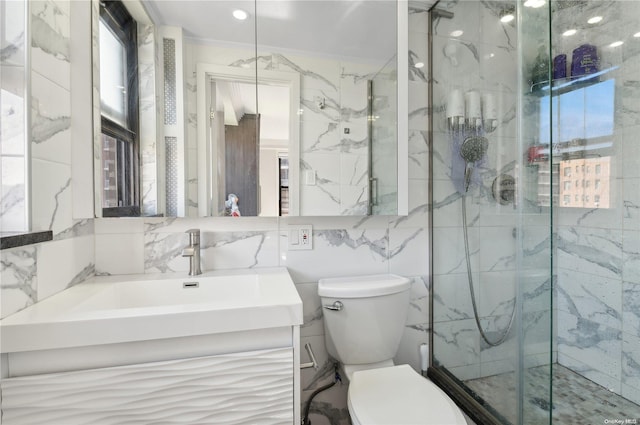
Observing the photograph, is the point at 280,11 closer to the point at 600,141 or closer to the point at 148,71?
the point at 148,71

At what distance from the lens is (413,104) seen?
5.01 ft

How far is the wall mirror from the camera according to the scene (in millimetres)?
1166

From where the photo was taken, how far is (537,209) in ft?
3.38

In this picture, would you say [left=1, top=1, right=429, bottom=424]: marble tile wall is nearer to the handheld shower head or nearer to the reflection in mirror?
the reflection in mirror

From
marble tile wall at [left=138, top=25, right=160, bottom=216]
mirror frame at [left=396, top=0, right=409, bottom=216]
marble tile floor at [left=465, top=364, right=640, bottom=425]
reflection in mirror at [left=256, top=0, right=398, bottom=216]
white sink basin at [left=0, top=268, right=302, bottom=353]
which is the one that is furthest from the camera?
mirror frame at [left=396, top=0, right=409, bottom=216]

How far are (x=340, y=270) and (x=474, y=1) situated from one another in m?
1.36

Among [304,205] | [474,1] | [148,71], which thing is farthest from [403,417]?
[474,1]

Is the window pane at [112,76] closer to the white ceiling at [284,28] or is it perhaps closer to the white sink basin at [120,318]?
the white ceiling at [284,28]

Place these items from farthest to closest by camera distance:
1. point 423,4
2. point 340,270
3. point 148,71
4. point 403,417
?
1. point 423,4
2. point 340,270
3. point 148,71
4. point 403,417

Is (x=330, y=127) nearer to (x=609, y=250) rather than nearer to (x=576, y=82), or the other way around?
(x=576, y=82)

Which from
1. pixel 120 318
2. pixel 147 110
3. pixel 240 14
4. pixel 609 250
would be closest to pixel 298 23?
pixel 240 14

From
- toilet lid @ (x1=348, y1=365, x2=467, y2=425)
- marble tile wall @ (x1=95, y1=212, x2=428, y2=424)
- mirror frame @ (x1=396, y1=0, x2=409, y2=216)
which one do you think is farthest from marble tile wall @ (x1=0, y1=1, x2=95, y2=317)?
mirror frame @ (x1=396, y1=0, x2=409, y2=216)

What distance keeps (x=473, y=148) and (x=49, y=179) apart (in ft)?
5.13

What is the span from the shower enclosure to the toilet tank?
35 centimetres
